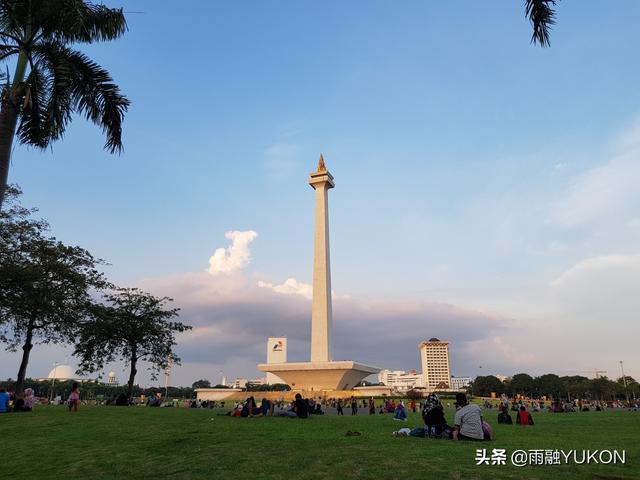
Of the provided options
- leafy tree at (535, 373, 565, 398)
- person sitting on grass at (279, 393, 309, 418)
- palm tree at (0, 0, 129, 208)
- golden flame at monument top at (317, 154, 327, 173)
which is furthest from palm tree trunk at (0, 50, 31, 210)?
leafy tree at (535, 373, 565, 398)

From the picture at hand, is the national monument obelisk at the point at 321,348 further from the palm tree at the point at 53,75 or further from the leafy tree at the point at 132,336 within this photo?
the palm tree at the point at 53,75

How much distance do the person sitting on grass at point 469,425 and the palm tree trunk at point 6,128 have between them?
11.8 metres

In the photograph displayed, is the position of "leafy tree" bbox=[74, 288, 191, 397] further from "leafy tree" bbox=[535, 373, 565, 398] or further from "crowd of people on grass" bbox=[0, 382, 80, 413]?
"leafy tree" bbox=[535, 373, 565, 398]

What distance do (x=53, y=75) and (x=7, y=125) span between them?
220cm

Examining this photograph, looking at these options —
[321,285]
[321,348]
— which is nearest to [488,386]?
[321,348]

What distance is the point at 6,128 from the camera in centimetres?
1112

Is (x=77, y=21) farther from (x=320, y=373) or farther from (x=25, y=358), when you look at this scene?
(x=320, y=373)

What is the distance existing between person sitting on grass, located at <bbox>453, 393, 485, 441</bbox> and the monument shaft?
56507 millimetres

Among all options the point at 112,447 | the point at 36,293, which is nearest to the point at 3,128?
the point at 112,447

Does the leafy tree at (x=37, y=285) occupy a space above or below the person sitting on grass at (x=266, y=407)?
above

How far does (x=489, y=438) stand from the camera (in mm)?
10984

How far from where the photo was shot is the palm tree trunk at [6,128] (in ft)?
35.9

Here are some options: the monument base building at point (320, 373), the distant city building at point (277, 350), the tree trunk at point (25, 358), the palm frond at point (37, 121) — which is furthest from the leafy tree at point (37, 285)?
the distant city building at point (277, 350)

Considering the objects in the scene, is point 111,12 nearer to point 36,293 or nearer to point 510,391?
point 36,293
